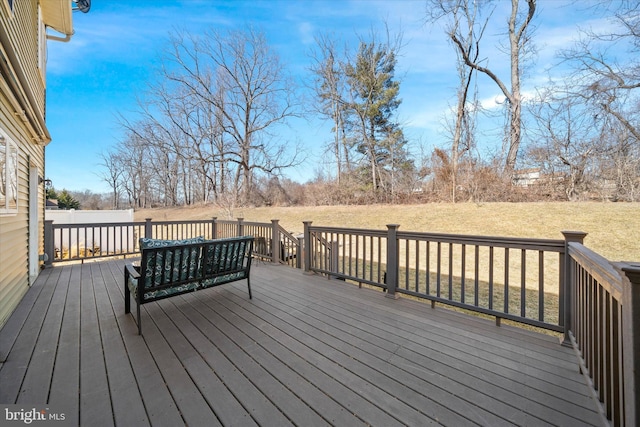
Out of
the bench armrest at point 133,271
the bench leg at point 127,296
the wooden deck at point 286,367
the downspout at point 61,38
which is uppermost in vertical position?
A: the downspout at point 61,38

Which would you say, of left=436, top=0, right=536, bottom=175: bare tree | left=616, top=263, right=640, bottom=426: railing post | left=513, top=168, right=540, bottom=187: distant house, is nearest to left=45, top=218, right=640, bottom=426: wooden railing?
left=616, top=263, right=640, bottom=426: railing post

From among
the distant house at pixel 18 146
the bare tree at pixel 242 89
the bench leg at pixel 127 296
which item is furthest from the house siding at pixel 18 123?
the bare tree at pixel 242 89

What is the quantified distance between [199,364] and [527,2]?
16545mm

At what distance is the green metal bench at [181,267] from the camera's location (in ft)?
8.87

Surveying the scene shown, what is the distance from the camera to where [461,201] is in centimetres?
1109

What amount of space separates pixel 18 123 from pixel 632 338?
6247 millimetres

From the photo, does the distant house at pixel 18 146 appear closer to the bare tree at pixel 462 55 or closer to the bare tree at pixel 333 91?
the bare tree at pixel 333 91

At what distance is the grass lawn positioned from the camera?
22.6 feet

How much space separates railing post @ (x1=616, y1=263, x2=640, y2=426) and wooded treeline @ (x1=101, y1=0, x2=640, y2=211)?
410 inches

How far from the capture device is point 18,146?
12.0 ft

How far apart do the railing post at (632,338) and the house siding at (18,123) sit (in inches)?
178

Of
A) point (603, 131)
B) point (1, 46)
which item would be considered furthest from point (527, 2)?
point (1, 46)

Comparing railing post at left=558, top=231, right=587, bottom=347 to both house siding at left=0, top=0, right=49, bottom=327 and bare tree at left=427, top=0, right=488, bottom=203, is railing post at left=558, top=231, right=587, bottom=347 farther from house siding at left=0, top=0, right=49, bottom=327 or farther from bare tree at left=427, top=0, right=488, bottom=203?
bare tree at left=427, top=0, right=488, bottom=203

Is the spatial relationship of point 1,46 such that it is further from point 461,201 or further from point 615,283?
point 461,201
